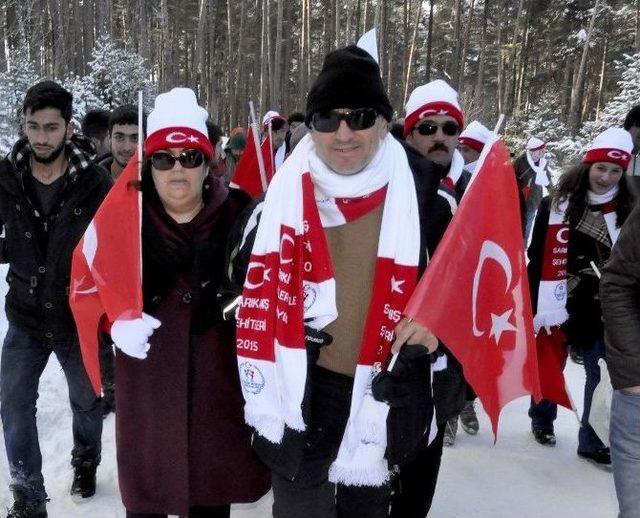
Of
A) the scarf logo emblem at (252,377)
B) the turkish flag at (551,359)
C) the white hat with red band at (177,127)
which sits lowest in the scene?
the turkish flag at (551,359)

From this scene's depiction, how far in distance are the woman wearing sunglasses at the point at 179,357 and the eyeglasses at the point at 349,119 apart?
0.56m

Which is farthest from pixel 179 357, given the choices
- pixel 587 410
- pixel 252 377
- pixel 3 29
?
pixel 3 29

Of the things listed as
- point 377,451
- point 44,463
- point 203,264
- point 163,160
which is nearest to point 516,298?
point 377,451

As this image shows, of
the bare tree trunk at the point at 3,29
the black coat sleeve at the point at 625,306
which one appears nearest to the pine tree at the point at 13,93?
the bare tree trunk at the point at 3,29

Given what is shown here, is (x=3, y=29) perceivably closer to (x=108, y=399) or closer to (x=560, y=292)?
(x=108, y=399)

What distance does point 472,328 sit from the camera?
230cm

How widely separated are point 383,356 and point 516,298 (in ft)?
1.79

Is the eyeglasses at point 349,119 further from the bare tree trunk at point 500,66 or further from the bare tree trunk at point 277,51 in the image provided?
the bare tree trunk at point 500,66

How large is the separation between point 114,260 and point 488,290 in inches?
55.9

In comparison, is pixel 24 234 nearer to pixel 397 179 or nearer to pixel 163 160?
pixel 163 160

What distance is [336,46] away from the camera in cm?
2902

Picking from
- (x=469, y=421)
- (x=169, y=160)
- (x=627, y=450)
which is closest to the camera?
(x=627, y=450)

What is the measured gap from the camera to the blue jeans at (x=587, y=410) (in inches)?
163

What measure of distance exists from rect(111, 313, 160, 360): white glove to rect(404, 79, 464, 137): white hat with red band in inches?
68.8
